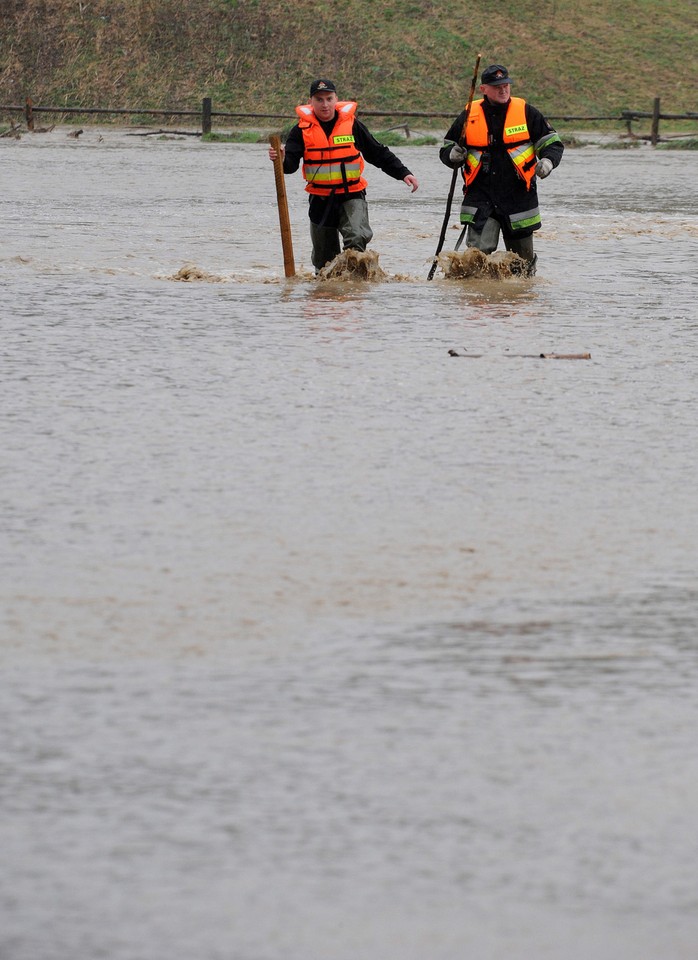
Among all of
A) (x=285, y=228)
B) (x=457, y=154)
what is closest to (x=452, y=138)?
(x=457, y=154)

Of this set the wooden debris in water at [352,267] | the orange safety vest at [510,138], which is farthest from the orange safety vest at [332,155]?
the orange safety vest at [510,138]

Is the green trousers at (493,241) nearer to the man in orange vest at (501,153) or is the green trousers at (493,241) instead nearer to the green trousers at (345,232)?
the man in orange vest at (501,153)

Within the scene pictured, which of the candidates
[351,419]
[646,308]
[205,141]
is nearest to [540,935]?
[351,419]

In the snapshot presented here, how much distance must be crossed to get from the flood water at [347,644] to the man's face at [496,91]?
8.64 feet

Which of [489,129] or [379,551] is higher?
[489,129]

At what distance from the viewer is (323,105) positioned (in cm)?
1312

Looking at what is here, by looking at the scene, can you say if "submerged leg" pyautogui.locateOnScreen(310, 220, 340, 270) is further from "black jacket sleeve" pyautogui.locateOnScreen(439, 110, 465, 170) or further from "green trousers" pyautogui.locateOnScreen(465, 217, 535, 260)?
"black jacket sleeve" pyautogui.locateOnScreen(439, 110, 465, 170)

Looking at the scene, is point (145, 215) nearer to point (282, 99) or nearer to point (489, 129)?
point (489, 129)

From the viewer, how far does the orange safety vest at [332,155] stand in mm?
13180

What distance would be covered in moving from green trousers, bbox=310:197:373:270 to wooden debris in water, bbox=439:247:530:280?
2.21 feet

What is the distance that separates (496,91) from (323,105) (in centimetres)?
137

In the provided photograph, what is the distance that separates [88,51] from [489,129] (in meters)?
48.6

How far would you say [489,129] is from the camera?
12703mm

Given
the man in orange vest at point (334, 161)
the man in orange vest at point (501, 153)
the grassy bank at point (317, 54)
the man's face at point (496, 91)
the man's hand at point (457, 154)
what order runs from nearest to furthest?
the man's face at point (496, 91)
the man in orange vest at point (501, 153)
the man's hand at point (457, 154)
the man in orange vest at point (334, 161)
the grassy bank at point (317, 54)
